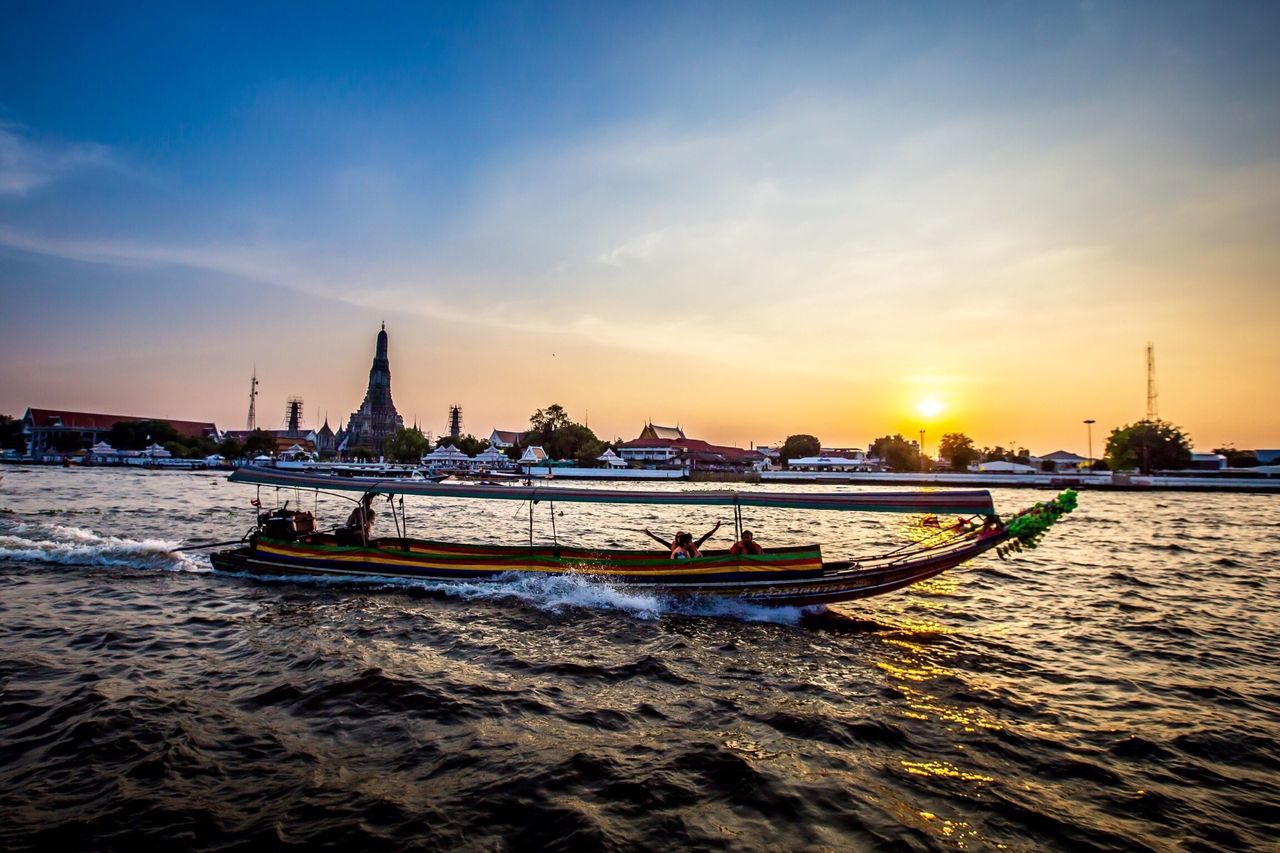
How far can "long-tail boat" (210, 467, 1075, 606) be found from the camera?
454 inches

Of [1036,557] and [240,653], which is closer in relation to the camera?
[240,653]

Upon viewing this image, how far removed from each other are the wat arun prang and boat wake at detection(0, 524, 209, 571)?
12613 centimetres

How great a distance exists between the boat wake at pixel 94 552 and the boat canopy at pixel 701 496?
14.2ft

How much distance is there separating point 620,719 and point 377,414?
152 meters

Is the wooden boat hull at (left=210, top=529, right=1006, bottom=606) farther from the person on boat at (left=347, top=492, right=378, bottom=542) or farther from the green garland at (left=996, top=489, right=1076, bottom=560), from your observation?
the person on boat at (left=347, top=492, right=378, bottom=542)

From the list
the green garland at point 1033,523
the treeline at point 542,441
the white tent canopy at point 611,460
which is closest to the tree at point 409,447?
the treeline at point 542,441

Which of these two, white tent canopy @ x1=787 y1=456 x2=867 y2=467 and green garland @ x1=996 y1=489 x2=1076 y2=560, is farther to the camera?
white tent canopy @ x1=787 y1=456 x2=867 y2=467

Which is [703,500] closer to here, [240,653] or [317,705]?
[317,705]

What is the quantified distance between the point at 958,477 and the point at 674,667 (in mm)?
77483

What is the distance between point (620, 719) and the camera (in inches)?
290

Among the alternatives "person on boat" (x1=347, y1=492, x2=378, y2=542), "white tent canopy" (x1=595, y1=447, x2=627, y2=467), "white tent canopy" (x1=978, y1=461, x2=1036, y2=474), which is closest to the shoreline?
"white tent canopy" (x1=595, y1=447, x2=627, y2=467)

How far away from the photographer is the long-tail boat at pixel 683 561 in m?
11.5

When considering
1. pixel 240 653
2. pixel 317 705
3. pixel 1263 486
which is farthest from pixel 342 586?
pixel 1263 486

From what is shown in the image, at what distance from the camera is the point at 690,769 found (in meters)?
6.22
